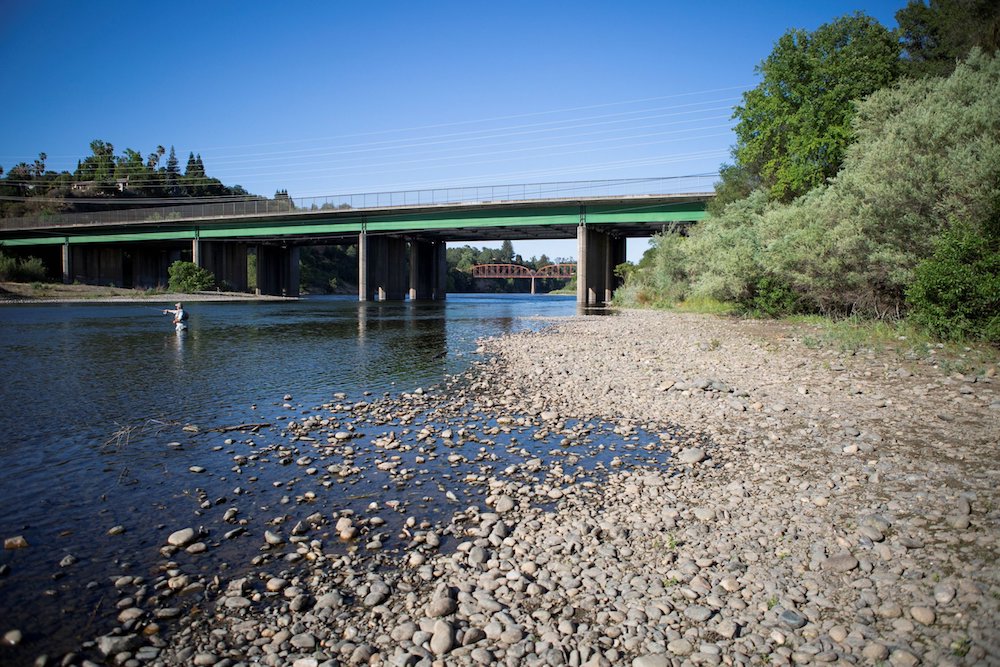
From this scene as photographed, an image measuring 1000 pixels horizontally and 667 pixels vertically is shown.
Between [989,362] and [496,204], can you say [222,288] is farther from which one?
[989,362]

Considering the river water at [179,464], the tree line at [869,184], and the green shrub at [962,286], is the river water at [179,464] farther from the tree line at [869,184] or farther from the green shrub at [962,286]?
the tree line at [869,184]

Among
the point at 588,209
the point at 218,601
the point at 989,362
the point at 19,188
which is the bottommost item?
the point at 218,601

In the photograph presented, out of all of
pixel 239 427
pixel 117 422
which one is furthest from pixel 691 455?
pixel 117 422

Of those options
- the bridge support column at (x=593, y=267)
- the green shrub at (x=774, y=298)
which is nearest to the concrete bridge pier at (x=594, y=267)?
the bridge support column at (x=593, y=267)

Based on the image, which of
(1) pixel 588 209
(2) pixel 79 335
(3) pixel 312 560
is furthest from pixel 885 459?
(1) pixel 588 209

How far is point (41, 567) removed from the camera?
632 centimetres

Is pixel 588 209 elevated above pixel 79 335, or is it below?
above

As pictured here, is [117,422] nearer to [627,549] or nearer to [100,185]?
[627,549]

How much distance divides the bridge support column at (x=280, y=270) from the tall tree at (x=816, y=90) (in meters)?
99.2

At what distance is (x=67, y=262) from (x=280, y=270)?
3730cm

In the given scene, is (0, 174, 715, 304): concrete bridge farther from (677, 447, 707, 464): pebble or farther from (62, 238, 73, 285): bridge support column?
(677, 447, 707, 464): pebble

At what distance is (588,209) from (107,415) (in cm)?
6689

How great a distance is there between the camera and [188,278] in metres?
92.9

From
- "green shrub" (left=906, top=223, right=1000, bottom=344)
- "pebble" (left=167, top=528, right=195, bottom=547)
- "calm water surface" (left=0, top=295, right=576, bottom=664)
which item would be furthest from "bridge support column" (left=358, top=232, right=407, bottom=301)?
"pebble" (left=167, top=528, right=195, bottom=547)
